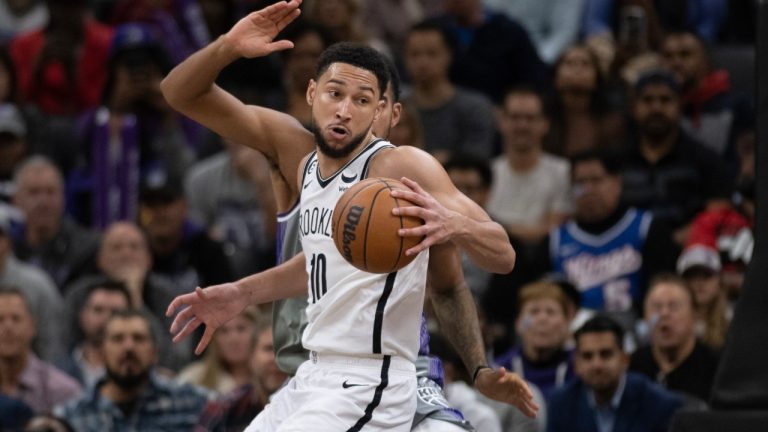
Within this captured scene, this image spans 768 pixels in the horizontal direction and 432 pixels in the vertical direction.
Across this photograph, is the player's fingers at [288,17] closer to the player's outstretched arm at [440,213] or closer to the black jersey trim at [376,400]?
the player's outstretched arm at [440,213]

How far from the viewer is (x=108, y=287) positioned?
1080cm

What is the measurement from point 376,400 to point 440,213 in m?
0.78

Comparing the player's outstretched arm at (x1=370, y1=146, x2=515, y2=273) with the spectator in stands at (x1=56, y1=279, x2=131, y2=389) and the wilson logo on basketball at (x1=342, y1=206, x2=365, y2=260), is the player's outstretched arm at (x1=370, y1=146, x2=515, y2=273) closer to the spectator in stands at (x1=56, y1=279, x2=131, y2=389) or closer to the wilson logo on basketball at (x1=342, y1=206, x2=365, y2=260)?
the wilson logo on basketball at (x1=342, y1=206, x2=365, y2=260)

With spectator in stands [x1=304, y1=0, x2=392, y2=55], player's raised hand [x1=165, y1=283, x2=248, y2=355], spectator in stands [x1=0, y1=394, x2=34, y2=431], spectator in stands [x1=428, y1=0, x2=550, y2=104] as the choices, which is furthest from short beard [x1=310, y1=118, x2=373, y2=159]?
spectator in stands [x1=428, y1=0, x2=550, y2=104]

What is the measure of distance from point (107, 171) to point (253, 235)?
141cm

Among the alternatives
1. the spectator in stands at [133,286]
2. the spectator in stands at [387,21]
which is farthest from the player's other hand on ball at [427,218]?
the spectator in stands at [387,21]

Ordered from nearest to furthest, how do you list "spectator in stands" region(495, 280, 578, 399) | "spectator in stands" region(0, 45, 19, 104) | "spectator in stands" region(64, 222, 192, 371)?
"spectator in stands" region(495, 280, 578, 399) → "spectator in stands" region(64, 222, 192, 371) → "spectator in stands" region(0, 45, 19, 104)

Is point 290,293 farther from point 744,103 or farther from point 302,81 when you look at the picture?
point 744,103

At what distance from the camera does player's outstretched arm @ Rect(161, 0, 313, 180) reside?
20.9ft

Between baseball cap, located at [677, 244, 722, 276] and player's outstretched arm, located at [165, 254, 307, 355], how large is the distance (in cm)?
502

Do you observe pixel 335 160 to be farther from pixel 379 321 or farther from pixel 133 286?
pixel 133 286

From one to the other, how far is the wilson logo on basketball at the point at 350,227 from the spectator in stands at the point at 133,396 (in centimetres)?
463

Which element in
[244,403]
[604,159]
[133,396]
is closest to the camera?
[244,403]

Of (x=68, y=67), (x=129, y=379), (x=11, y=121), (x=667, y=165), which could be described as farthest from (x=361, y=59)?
(x=68, y=67)
